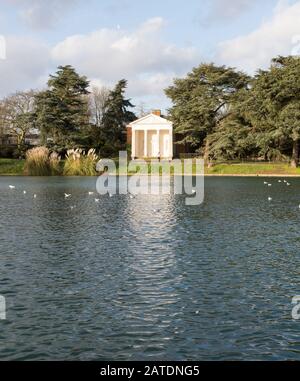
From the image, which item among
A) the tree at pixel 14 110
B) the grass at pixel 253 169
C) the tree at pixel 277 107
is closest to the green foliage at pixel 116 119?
the tree at pixel 14 110

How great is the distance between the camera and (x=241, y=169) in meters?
58.0

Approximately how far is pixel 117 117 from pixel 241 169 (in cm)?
3101

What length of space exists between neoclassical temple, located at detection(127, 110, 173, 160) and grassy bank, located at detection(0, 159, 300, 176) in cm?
1730

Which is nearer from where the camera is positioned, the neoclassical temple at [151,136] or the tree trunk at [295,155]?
the tree trunk at [295,155]

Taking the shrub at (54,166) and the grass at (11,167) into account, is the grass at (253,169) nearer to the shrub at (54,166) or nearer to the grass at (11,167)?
the shrub at (54,166)

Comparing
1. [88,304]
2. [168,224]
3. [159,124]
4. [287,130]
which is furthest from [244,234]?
[159,124]

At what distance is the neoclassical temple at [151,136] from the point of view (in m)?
76.8

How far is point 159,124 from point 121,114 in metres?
9.79

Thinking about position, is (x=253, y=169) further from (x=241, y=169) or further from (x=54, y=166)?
(x=54, y=166)

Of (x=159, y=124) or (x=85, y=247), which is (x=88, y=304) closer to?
(x=85, y=247)

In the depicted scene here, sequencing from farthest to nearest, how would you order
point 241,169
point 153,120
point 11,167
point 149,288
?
point 153,120, point 11,167, point 241,169, point 149,288

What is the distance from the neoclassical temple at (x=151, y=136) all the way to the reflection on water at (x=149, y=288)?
58.5m

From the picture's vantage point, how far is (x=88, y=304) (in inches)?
336

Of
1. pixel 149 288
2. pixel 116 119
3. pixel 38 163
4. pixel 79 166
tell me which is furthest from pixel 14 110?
pixel 149 288
